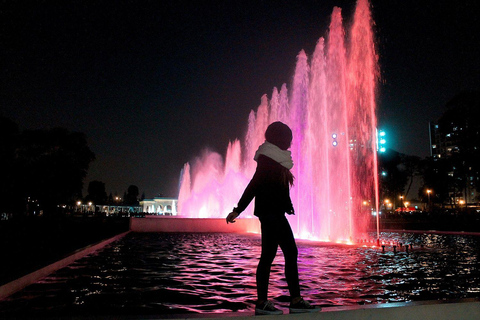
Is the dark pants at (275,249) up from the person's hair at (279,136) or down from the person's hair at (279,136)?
down

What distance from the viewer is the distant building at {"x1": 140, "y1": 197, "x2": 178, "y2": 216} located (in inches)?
4200

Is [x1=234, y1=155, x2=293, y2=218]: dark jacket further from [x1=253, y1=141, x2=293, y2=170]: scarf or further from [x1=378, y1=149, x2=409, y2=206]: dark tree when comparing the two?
[x1=378, y1=149, x2=409, y2=206]: dark tree

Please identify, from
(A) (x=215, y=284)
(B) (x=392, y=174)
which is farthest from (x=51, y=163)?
(B) (x=392, y=174)

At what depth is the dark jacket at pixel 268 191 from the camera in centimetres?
386

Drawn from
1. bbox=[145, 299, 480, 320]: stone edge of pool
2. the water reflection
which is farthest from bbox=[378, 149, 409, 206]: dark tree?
bbox=[145, 299, 480, 320]: stone edge of pool

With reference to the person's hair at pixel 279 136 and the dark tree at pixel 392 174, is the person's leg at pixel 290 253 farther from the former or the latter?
the dark tree at pixel 392 174

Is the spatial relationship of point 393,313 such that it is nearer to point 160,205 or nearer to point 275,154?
point 275,154

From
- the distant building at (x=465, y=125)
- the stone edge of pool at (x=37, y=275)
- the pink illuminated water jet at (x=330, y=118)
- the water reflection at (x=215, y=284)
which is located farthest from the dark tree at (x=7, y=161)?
the distant building at (x=465, y=125)

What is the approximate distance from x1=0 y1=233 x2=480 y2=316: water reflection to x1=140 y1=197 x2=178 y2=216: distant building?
317 feet

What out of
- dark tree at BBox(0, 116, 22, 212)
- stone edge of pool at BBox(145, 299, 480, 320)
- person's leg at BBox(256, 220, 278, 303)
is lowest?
stone edge of pool at BBox(145, 299, 480, 320)

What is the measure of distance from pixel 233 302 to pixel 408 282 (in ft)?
11.4

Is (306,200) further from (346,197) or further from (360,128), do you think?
(360,128)

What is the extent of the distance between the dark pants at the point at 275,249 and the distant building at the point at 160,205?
102292mm

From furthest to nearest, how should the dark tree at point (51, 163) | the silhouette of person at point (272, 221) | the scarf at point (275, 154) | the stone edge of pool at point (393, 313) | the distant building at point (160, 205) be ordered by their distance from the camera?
the distant building at point (160, 205) → the dark tree at point (51, 163) → the scarf at point (275, 154) → the silhouette of person at point (272, 221) → the stone edge of pool at point (393, 313)
